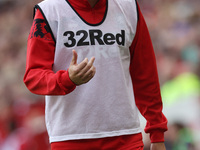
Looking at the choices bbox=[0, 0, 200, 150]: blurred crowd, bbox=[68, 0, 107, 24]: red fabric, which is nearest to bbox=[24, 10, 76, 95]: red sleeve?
bbox=[68, 0, 107, 24]: red fabric

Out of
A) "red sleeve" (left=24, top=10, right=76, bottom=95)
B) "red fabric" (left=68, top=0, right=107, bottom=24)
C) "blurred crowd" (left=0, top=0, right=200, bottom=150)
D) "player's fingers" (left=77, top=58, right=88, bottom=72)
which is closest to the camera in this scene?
"player's fingers" (left=77, top=58, right=88, bottom=72)

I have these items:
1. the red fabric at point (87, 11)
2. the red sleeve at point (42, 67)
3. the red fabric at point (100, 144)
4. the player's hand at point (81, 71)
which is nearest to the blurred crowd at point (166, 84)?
the red fabric at point (100, 144)

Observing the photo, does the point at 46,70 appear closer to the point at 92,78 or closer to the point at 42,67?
the point at 42,67

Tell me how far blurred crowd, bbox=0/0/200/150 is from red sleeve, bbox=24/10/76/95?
2693 millimetres

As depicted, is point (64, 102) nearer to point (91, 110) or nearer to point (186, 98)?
point (91, 110)

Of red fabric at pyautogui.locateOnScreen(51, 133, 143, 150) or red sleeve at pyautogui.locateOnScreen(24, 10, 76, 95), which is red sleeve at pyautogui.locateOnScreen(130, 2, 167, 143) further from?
red sleeve at pyautogui.locateOnScreen(24, 10, 76, 95)

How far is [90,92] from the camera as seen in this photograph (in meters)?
2.20

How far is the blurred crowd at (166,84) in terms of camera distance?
480 cm

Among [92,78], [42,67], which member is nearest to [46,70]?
[42,67]

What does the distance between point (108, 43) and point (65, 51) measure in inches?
8.9

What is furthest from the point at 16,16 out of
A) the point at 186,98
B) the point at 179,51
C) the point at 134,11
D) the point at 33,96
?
the point at 134,11

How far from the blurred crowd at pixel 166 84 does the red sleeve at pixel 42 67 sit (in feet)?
8.84

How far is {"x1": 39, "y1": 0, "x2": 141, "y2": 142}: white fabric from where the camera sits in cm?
219

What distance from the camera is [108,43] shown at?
226 centimetres
